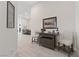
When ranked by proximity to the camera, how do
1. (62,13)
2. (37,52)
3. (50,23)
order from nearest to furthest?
1. (37,52)
2. (62,13)
3. (50,23)

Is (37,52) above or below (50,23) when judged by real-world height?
below

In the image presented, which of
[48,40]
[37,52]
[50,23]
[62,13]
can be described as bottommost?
[37,52]

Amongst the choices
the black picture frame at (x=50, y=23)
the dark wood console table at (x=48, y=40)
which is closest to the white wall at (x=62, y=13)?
the black picture frame at (x=50, y=23)

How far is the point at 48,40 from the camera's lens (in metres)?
4.28

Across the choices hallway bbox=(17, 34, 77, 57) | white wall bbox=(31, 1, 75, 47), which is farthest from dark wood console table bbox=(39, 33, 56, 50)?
white wall bbox=(31, 1, 75, 47)

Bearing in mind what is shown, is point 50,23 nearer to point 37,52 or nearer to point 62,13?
point 62,13

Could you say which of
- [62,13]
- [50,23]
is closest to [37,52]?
[50,23]

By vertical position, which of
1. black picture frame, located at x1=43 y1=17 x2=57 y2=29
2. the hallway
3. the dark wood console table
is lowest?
the hallway

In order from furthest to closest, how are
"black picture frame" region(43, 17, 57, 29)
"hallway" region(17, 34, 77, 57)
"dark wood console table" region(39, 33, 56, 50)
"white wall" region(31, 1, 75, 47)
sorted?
"black picture frame" region(43, 17, 57, 29) < "dark wood console table" region(39, 33, 56, 50) < "white wall" region(31, 1, 75, 47) < "hallway" region(17, 34, 77, 57)

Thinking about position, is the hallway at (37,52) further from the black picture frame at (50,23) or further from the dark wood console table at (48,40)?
the black picture frame at (50,23)

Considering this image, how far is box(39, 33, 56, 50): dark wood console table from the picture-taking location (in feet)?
13.3

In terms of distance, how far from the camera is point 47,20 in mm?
5059

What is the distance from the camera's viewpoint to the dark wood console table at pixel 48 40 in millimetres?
4057

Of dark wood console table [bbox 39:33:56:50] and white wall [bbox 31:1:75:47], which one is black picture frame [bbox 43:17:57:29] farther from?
dark wood console table [bbox 39:33:56:50]
